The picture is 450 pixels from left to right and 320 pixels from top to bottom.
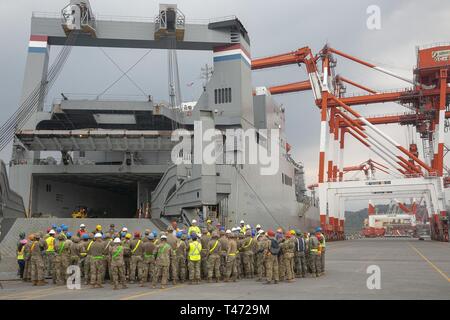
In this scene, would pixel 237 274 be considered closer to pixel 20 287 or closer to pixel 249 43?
pixel 20 287

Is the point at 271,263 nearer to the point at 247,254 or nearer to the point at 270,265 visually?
the point at 270,265

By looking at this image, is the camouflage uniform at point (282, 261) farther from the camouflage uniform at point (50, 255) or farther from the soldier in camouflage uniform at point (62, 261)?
the camouflage uniform at point (50, 255)

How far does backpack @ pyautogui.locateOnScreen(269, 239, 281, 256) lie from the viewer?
1241cm

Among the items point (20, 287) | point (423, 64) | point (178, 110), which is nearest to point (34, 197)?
point (178, 110)

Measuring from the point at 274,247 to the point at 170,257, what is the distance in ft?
9.71

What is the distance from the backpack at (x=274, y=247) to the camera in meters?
12.4

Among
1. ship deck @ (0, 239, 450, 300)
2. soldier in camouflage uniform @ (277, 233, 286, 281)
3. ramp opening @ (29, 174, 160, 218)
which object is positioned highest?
ramp opening @ (29, 174, 160, 218)

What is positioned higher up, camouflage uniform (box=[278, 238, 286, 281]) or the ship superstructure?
the ship superstructure

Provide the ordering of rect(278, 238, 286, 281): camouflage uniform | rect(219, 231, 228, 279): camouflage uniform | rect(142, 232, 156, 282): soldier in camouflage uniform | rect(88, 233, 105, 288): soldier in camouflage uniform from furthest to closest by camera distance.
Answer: rect(219, 231, 228, 279): camouflage uniform, rect(278, 238, 286, 281): camouflage uniform, rect(142, 232, 156, 282): soldier in camouflage uniform, rect(88, 233, 105, 288): soldier in camouflage uniform

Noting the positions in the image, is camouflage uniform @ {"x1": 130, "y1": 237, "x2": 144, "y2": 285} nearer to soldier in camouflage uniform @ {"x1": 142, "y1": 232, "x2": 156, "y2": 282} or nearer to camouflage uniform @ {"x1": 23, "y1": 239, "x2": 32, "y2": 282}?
soldier in camouflage uniform @ {"x1": 142, "y1": 232, "x2": 156, "y2": 282}

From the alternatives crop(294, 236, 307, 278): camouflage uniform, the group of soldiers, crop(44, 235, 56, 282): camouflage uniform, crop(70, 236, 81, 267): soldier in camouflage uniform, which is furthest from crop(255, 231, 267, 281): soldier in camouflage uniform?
crop(44, 235, 56, 282): camouflage uniform

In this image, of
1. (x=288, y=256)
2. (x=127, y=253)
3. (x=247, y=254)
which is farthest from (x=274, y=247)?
(x=127, y=253)
